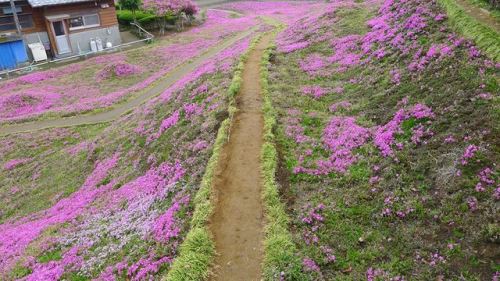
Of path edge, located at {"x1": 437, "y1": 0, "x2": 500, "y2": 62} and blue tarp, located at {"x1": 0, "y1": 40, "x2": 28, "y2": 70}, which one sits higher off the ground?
path edge, located at {"x1": 437, "y1": 0, "x2": 500, "y2": 62}

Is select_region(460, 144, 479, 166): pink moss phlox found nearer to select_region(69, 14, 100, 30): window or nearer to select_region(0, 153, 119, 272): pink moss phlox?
select_region(0, 153, 119, 272): pink moss phlox

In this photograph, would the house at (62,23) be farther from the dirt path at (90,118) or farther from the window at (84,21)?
the dirt path at (90,118)

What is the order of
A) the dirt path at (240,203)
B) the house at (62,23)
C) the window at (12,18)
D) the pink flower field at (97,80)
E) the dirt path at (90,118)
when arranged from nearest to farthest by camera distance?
1. the dirt path at (240,203)
2. the dirt path at (90,118)
3. the pink flower field at (97,80)
4. the window at (12,18)
5. the house at (62,23)

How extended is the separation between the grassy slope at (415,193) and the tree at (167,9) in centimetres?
5122

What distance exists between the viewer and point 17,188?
1059 inches

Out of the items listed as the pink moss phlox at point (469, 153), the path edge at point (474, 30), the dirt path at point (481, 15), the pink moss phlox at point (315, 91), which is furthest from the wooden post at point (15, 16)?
the pink moss phlox at point (469, 153)

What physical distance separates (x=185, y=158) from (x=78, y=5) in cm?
4575

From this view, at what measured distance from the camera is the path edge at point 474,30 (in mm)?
17458

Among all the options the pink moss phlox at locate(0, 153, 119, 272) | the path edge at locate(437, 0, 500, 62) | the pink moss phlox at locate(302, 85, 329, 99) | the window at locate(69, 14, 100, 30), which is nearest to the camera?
the path edge at locate(437, 0, 500, 62)

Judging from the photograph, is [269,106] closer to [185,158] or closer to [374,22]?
[185,158]

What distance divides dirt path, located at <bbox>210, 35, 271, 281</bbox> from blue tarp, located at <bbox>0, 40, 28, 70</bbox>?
4242 cm

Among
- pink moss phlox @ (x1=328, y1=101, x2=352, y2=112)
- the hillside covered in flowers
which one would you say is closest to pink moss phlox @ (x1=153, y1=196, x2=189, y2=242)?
the hillside covered in flowers

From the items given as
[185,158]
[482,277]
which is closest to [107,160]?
[185,158]

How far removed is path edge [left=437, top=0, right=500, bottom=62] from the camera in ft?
57.3
